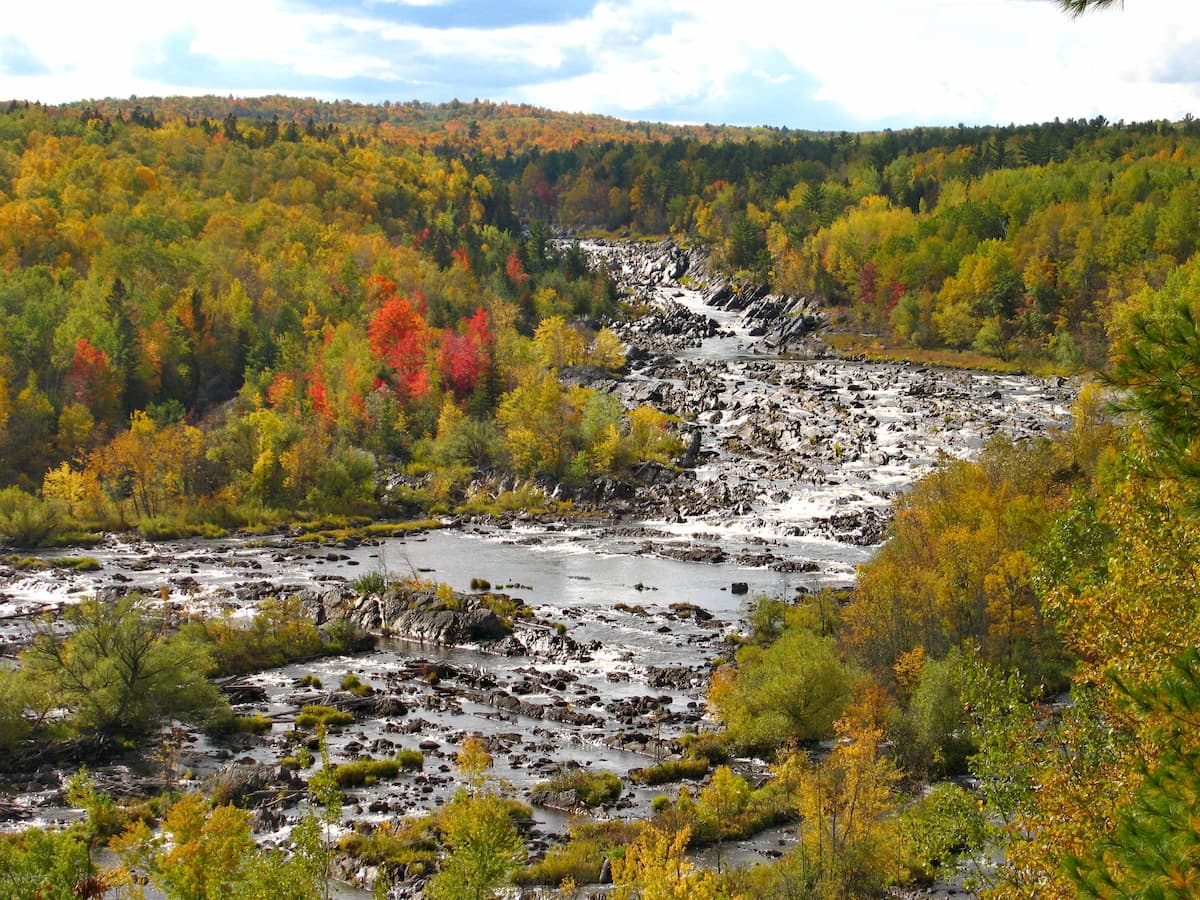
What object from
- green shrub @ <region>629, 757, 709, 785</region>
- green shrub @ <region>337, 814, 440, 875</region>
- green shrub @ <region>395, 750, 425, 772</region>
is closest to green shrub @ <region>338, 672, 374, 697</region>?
green shrub @ <region>395, 750, 425, 772</region>

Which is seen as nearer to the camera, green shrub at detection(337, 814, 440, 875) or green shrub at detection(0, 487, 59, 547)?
green shrub at detection(337, 814, 440, 875)

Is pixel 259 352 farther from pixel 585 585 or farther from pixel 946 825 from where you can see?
pixel 946 825

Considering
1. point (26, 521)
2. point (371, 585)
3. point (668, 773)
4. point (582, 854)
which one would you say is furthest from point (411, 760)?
point (26, 521)

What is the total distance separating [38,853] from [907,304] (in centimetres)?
13355

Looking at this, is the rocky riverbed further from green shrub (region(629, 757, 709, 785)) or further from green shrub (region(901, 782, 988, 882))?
green shrub (region(901, 782, 988, 882))

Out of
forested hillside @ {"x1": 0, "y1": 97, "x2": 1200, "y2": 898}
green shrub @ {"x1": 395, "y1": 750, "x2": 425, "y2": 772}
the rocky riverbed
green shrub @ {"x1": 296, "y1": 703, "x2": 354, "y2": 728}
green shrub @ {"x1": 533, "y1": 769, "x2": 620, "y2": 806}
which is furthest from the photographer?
green shrub @ {"x1": 296, "y1": 703, "x2": 354, "y2": 728}

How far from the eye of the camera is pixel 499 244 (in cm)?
17788

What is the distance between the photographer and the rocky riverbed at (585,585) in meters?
48.0

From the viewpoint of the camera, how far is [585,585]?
72750 mm

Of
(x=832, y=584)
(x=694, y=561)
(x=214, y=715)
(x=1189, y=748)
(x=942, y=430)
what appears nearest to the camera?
(x=1189, y=748)

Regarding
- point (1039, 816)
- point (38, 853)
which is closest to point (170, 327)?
point (38, 853)

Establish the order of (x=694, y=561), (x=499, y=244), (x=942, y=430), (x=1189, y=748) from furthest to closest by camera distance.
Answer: (x=499, y=244)
(x=942, y=430)
(x=694, y=561)
(x=1189, y=748)

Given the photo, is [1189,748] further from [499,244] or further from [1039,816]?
[499,244]

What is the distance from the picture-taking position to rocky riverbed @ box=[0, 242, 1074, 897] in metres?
48.0
